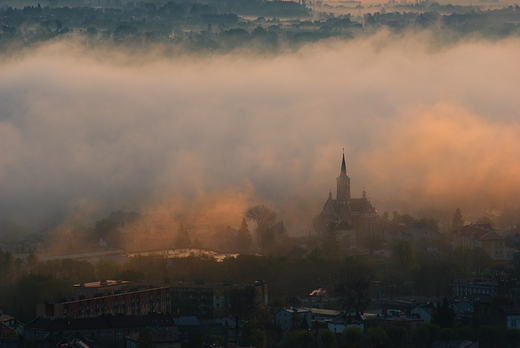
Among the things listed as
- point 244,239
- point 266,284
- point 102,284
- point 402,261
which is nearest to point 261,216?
point 244,239

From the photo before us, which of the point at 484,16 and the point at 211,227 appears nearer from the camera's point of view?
the point at 211,227

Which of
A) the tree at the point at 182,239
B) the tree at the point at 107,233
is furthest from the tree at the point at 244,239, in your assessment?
the tree at the point at 107,233

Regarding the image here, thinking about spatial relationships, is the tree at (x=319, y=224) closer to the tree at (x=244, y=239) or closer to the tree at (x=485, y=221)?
the tree at (x=244, y=239)

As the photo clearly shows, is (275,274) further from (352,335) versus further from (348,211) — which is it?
(348,211)

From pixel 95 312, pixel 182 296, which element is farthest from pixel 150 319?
pixel 182 296

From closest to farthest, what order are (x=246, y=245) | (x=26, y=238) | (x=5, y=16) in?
(x=246, y=245) → (x=26, y=238) → (x=5, y=16)

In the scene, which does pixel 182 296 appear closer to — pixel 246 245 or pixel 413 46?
pixel 246 245

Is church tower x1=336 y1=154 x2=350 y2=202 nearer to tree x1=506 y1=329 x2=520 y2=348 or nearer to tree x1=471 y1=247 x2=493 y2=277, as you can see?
tree x1=471 y1=247 x2=493 y2=277
